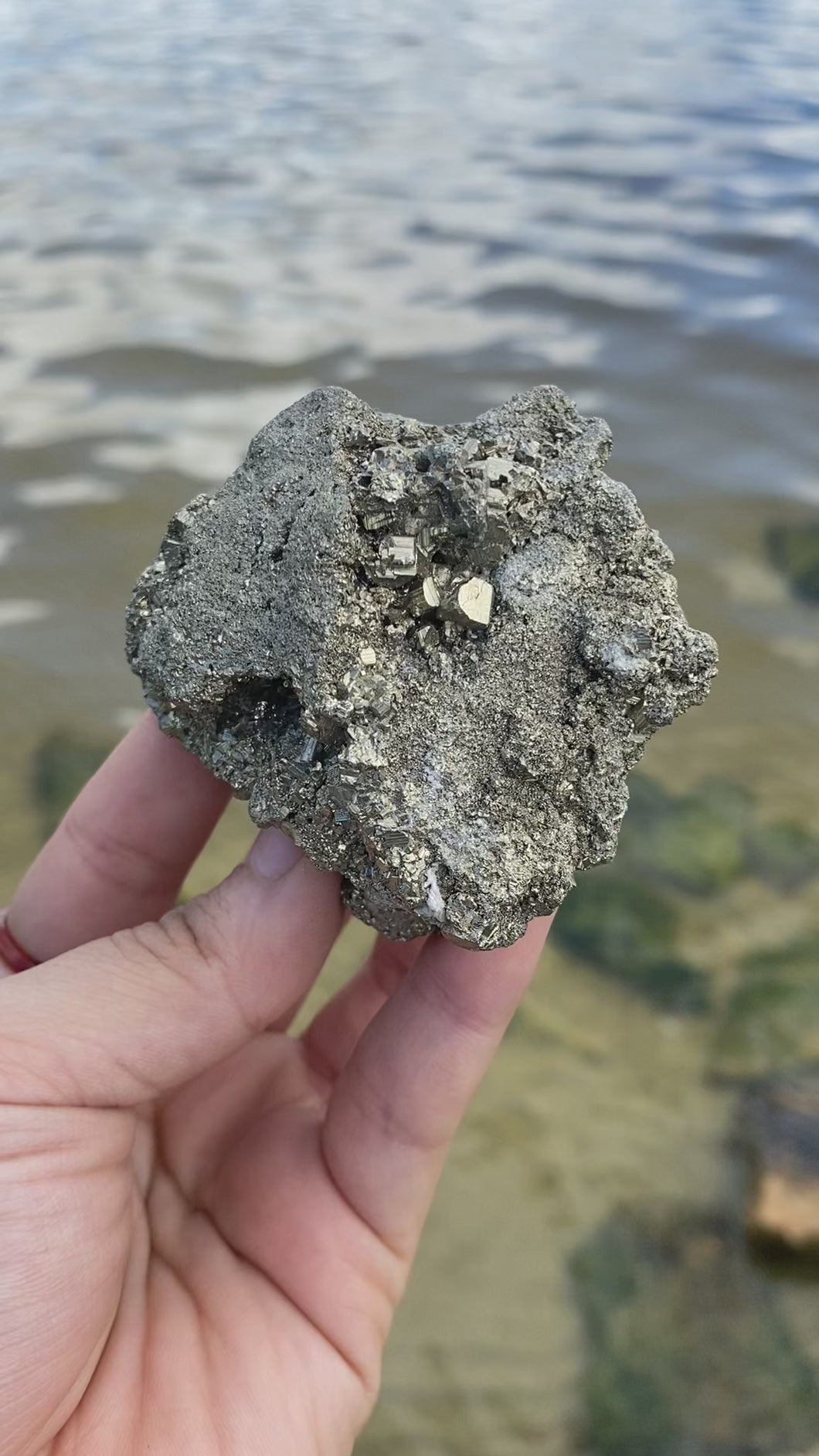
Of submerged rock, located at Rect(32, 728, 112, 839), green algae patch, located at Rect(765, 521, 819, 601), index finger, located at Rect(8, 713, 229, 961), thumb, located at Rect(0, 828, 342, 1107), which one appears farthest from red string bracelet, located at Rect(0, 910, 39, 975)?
green algae patch, located at Rect(765, 521, 819, 601)

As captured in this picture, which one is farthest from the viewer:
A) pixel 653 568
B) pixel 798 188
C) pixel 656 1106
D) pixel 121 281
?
pixel 798 188

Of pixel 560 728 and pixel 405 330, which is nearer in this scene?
pixel 560 728

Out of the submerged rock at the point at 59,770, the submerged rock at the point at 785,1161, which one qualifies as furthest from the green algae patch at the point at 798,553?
the submerged rock at the point at 59,770

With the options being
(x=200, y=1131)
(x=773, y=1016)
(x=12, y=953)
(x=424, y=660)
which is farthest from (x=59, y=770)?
(x=773, y=1016)

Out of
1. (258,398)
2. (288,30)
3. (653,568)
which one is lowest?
(258,398)

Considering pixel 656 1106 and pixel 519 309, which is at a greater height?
pixel 519 309

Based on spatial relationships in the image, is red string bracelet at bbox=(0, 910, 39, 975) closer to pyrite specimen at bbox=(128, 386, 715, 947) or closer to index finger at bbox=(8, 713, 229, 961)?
index finger at bbox=(8, 713, 229, 961)

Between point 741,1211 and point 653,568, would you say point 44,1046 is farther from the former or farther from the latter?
point 741,1211

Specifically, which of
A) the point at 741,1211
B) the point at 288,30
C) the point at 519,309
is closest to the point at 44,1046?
the point at 741,1211
